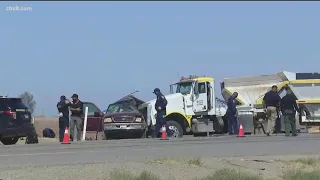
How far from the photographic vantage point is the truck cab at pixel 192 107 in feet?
81.2

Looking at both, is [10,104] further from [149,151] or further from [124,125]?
[149,151]

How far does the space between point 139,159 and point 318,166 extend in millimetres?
4518

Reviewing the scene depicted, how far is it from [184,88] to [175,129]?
8.67ft

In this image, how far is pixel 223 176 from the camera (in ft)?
37.6

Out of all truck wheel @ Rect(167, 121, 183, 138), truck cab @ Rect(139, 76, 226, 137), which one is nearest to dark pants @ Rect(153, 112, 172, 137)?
truck wheel @ Rect(167, 121, 183, 138)

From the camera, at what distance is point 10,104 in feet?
65.1

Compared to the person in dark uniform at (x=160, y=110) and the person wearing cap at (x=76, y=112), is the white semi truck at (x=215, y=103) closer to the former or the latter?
the person in dark uniform at (x=160, y=110)

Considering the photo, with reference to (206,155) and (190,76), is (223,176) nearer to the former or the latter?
(206,155)

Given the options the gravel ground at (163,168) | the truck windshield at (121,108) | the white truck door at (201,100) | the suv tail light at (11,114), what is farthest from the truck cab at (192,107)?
the gravel ground at (163,168)

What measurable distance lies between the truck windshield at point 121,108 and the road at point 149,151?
5.79m

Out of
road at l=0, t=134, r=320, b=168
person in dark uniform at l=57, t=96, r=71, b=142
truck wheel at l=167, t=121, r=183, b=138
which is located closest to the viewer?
road at l=0, t=134, r=320, b=168

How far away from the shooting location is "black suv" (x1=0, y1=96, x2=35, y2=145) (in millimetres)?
19172

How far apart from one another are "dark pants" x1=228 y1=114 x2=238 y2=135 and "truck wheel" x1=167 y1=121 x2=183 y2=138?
6.96 feet

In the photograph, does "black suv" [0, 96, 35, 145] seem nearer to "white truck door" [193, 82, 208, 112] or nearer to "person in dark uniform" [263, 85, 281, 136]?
"white truck door" [193, 82, 208, 112]
